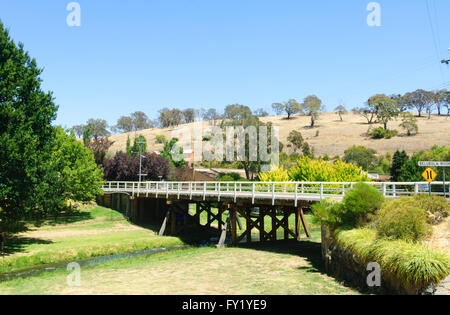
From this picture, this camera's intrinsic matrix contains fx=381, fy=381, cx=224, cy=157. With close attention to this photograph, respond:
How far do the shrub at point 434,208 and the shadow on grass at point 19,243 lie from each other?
76.4 ft

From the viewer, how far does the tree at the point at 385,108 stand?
133 meters

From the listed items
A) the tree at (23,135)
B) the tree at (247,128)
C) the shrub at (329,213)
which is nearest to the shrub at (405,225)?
the shrub at (329,213)

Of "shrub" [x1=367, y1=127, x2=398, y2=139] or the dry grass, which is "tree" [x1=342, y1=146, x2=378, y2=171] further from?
the dry grass

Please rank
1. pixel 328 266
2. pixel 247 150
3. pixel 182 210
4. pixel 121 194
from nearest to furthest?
pixel 328 266 → pixel 182 210 → pixel 121 194 → pixel 247 150

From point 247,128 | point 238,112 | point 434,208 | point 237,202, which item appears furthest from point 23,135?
point 238,112

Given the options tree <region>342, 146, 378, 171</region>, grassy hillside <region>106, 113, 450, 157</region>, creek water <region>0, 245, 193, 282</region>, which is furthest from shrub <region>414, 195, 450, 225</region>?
grassy hillside <region>106, 113, 450, 157</region>

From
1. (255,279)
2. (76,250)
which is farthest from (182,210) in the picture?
(255,279)

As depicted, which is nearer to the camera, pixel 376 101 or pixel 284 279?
pixel 284 279

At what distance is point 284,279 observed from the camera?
648 inches

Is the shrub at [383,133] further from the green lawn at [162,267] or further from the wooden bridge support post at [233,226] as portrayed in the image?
the wooden bridge support post at [233,226]

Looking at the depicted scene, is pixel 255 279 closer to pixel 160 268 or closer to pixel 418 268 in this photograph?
pixel 160 268

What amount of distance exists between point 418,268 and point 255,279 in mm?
7396

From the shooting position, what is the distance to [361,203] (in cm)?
1688
